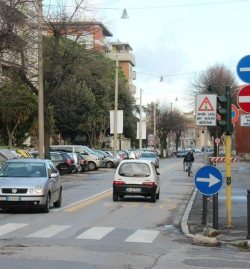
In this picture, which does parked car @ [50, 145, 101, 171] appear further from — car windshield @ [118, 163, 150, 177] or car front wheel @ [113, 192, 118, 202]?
car windshield @ [118, 163, 150, 177]

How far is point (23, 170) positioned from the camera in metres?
17.8

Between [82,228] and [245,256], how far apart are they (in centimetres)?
460

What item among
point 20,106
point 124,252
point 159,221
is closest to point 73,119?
point 20,106

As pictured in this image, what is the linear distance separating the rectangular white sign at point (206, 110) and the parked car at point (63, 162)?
2724 cm

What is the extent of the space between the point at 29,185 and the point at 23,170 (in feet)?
4.33

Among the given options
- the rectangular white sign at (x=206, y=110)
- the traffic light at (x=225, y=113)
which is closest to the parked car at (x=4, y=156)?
the rectangular white sign at (x=206, y=110)

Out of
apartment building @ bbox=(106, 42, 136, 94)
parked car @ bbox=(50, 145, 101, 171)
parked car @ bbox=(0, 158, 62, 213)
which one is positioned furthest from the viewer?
apartment building @ bbox=(106, 42, 136, 94)

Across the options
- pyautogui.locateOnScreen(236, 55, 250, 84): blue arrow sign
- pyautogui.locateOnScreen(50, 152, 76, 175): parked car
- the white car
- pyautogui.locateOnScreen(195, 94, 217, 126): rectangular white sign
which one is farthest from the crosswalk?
pyautogui.locateOnScreen(50, 152, 76, 175): parked car

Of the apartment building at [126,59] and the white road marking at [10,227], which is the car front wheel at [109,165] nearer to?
the white road marking at [10,227]

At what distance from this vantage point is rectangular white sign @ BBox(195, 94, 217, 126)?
13523 mm

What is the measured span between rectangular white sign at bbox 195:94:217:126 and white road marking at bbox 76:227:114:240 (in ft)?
10.6

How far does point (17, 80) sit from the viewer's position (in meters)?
36.8

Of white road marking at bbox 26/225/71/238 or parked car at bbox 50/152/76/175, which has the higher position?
parked car at bbox 50/152/76/175

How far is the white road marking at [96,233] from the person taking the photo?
1235cm
